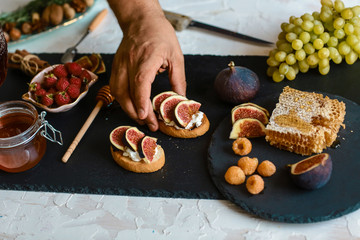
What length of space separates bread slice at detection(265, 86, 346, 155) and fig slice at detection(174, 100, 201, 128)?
0.47 m

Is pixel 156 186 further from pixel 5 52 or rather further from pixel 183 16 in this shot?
pixel 183 16

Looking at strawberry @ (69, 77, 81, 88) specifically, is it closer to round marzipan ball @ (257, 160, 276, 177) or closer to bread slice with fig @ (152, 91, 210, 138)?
bread slice with fig @ (152, 91, 210, 138)

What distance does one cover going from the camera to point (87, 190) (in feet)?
7.86

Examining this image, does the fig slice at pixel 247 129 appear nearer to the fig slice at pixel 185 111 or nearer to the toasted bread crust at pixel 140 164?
the fig slice at pixel 185 111

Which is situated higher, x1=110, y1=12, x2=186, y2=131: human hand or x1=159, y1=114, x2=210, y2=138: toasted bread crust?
x1=110, y1=12, x2=186, y2=131: human hand

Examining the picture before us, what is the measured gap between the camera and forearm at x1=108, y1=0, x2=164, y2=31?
2754mm

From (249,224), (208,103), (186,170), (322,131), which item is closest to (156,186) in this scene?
(186,170)

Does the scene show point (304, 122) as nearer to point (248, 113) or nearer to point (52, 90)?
point (248, 113)

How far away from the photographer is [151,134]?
270cm

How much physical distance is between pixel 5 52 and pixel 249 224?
1.73 m

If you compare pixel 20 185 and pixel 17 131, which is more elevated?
pixel 17 131

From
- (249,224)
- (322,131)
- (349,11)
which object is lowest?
(249,224)

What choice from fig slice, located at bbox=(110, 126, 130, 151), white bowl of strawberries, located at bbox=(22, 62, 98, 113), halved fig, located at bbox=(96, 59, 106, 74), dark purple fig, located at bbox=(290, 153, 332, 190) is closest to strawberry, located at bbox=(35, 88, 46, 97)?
white bowl of strawberries, located at bbox=(22, 62, 98, 113)

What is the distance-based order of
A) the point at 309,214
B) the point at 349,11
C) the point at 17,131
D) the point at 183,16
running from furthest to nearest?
1. the point at 183,16
2. the point at 349,11
3. the point at 17,131
4. the point at 309,214
